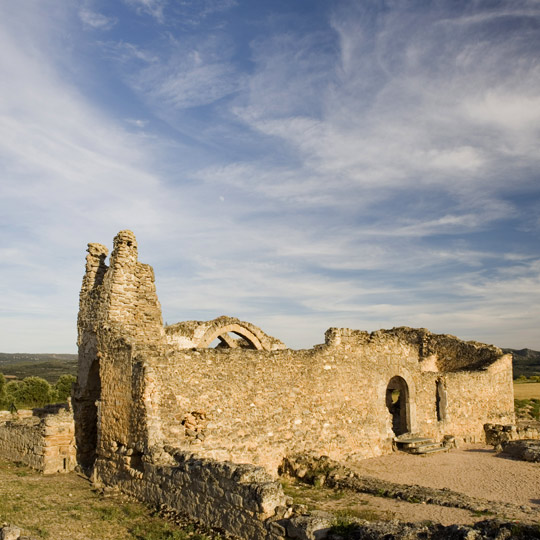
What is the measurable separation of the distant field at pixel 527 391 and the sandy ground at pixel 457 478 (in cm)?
2009

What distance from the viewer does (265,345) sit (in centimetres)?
1817

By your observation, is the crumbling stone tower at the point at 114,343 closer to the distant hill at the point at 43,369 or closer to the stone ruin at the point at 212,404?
the stone ruin at the point at 212,404

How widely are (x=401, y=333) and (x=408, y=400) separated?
25.5ft

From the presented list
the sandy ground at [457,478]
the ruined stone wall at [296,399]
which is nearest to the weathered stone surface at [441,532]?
the sandy ground at [457,478]

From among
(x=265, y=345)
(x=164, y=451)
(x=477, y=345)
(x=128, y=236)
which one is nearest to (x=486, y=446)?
(x=477, y=345)

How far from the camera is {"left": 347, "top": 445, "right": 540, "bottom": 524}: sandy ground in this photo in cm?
864

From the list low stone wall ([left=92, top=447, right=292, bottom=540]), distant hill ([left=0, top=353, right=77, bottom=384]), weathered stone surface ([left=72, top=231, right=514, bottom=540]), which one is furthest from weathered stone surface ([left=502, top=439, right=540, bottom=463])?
distant hill ([left=0, top=353, right=77, bottom=384])

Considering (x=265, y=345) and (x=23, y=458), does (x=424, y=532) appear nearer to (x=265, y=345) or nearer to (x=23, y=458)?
(x=23, y=458)

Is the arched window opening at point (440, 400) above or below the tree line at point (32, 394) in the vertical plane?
above

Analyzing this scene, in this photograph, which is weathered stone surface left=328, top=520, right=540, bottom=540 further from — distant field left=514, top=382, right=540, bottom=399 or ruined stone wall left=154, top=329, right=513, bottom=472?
distant field left=514, top=382, right=540, bottom=399

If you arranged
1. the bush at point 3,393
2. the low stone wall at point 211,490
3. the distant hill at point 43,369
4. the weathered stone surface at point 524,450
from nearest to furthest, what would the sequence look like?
the low stone wall at point 211,490
the weathered stone surface at point 524,450
the bush at point 3,393
the distant hill at point 43,369

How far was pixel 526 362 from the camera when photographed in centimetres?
7519

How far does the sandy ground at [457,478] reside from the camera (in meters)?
8.64

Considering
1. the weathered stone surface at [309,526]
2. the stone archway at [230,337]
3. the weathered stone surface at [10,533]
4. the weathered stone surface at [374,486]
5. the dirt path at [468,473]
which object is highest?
the stone archway at [230,337]
